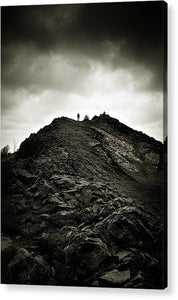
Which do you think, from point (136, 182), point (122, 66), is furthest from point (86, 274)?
point (122, 66)

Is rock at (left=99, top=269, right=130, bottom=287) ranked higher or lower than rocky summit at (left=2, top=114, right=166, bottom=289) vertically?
lower

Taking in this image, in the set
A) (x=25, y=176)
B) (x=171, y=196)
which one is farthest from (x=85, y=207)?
(x=171, y=196)

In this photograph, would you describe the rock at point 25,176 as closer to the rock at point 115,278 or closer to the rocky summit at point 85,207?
the rocky summit at point 85,207

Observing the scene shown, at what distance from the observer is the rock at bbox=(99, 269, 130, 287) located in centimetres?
429

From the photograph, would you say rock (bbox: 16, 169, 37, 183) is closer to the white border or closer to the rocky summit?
the rocky summit

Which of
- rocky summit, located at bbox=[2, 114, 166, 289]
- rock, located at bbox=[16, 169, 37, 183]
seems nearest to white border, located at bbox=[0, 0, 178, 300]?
rocky summit, located at bbox=[2, 114, 166, 289]

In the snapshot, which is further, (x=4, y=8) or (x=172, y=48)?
(x=4, y=8)

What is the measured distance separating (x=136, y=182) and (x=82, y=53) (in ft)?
3.15

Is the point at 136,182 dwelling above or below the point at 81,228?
above

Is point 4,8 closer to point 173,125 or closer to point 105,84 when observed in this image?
point 105,84

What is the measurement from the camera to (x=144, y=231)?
4.30 m

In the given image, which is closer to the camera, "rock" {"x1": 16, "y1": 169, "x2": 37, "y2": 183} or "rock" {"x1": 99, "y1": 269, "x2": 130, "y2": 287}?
"rock" {"x1": 99, "y1": 269, "x2": 130, "y2": 287}

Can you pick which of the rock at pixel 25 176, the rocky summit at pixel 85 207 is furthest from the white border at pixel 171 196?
the rock at pixel 25 176

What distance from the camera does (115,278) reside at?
4297 mm
